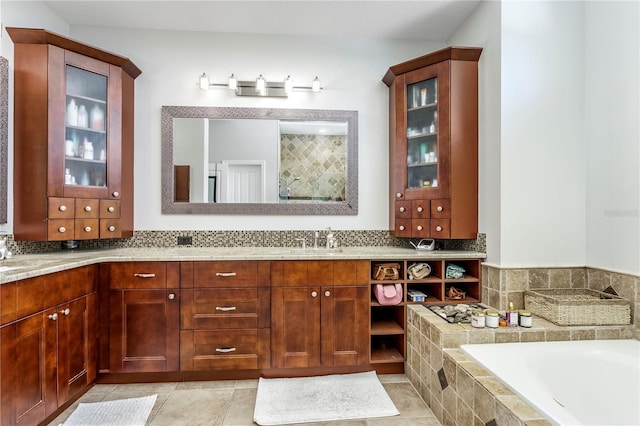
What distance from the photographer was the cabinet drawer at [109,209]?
95.1 inches

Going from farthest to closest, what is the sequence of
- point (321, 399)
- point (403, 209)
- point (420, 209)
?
point (403, 209), point (420, 209), point (321, 399)

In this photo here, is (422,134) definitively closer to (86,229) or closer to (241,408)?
(241,408)

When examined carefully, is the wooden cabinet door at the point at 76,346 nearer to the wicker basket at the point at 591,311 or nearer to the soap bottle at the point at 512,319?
the soap bottle at the point at 512,319

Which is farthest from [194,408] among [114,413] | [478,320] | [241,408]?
[478,320]

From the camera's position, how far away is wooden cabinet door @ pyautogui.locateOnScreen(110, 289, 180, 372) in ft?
7.18

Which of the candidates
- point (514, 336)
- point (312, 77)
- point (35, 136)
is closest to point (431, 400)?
point (514, 336)

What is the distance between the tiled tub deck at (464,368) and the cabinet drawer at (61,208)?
2.61 m

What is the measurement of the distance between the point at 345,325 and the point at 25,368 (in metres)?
1.87

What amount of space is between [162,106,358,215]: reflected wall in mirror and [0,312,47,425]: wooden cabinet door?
4.18 ft

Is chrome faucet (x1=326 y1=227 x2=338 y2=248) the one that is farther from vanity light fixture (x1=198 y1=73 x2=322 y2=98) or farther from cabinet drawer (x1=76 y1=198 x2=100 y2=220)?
cabinet drawer (x1=76 y1=198 x2=100 y2=220)

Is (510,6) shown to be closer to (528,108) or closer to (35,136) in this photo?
(528,108)


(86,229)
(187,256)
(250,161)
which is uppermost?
(250,161)

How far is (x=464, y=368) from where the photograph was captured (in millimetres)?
1590

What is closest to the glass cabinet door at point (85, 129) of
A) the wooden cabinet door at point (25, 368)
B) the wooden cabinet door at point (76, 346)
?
the wooden cabinet door at point (76, 346)
